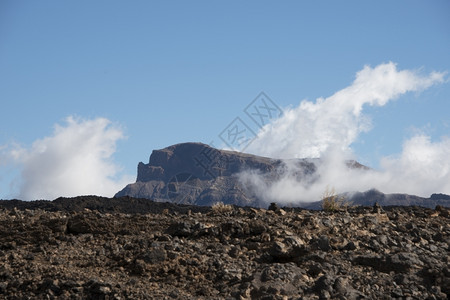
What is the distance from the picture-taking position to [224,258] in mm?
11961

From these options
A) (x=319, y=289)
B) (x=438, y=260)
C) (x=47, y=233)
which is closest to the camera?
(x=319, y=289)

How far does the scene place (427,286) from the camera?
1114cm

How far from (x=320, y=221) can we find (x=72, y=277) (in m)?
5.64

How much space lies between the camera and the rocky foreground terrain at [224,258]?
35.5 feet

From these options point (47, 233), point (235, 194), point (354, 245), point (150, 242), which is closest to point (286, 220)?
point (354, 245)

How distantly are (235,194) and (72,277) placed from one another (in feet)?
615

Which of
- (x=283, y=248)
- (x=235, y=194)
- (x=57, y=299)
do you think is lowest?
(x=57, y=299)

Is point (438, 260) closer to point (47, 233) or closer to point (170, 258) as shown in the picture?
point (170, 258)

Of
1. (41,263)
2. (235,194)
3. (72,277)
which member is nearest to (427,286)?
(72,277)

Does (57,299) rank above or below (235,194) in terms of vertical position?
below

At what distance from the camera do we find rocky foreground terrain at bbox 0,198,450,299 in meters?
10.8

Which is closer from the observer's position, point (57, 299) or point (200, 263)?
point (57, 299)

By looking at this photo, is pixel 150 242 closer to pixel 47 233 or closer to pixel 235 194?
pixel 47 233

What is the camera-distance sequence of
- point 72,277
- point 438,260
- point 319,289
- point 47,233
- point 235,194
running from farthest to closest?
point 235,194, point 47,233, point 438,260, point 72,277, point 319,289
